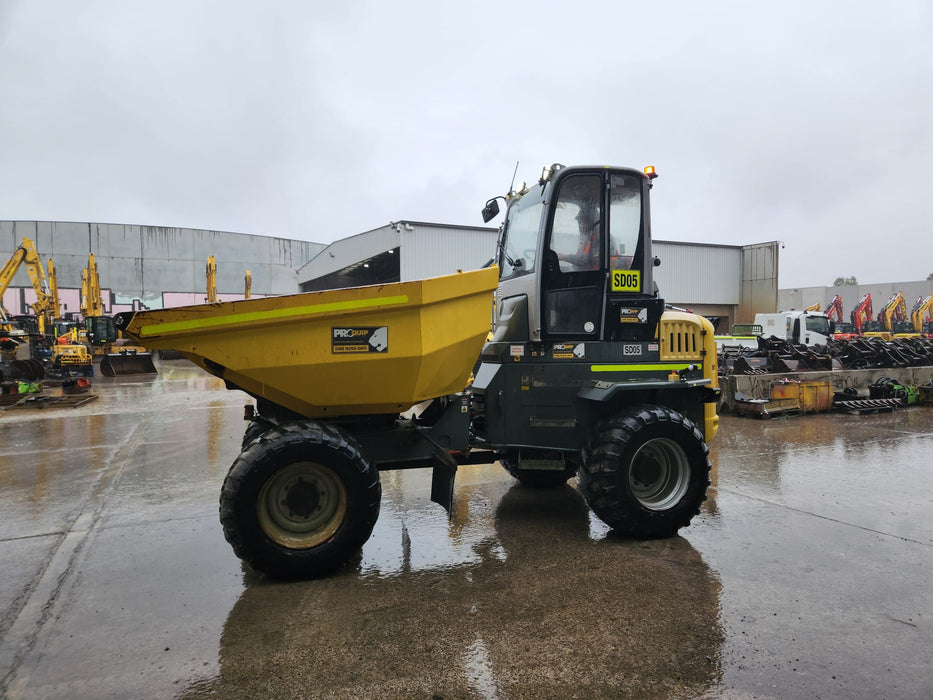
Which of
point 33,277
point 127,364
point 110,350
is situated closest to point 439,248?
point 127,364

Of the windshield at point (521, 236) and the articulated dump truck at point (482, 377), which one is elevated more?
the windshield at point (521, 236)

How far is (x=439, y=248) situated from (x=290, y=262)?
80.5 ft

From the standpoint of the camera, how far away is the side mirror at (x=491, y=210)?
5398mm

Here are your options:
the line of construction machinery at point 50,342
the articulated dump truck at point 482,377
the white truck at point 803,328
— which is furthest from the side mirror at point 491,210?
the white truck at point 803,328

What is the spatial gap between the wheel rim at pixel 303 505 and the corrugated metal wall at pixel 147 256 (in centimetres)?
3796

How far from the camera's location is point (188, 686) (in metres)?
2.62

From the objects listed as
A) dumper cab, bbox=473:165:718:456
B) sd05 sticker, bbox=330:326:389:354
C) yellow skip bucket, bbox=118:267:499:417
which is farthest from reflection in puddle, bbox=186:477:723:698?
sd05 sticker, bbox=330:326:389:354

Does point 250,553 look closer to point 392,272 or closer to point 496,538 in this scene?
point 496,538

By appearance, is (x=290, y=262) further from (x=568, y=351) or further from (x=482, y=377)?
(x=568, y=351)

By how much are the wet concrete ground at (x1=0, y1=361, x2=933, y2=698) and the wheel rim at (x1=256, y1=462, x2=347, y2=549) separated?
0.30 meters

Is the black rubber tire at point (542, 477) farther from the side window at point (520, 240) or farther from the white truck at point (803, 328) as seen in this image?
the white truck at point (803, 328)

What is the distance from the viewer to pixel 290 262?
143 feet

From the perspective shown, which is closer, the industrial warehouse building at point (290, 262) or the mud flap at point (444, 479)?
the mud flap at point (444, 479)

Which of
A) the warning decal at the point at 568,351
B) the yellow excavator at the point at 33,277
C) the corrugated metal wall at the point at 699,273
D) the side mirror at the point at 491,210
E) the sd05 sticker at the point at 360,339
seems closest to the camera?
the sd05 sticker at the point at 360,339
